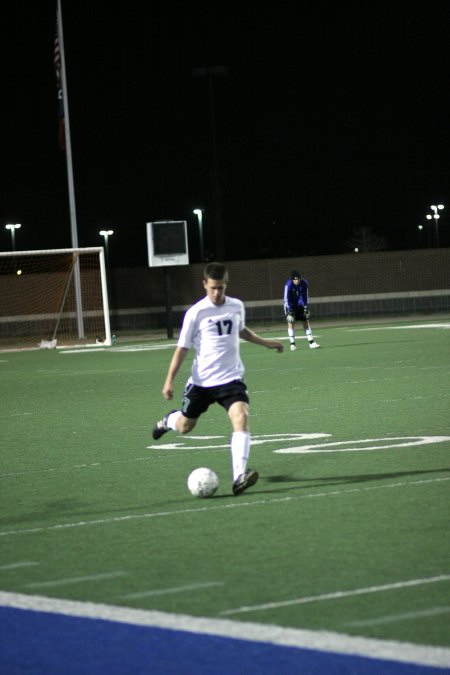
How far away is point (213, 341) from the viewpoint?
1071 cm

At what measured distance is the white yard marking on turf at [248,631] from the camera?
18.3 ft

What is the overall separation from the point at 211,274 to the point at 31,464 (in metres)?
3.62

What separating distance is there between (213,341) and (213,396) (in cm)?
46

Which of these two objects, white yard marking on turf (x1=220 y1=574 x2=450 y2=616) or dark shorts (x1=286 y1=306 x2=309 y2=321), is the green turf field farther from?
dark shorts (x1=286 y1=306 x2=309 y2=321)

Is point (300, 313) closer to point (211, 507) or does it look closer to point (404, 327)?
point (404, 327)

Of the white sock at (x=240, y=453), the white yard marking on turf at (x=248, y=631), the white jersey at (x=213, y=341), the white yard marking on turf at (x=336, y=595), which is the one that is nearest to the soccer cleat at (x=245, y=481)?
the white sock at (x=240, y=453)

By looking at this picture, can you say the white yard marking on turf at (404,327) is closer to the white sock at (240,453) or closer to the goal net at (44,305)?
the goal net at (44,305)

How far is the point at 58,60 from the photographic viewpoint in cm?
4400

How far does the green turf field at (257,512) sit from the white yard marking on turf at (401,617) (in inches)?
0.6

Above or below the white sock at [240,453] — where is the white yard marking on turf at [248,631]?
below

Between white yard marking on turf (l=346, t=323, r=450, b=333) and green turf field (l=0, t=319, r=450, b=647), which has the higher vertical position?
green turf field (l=0, t=319, r=450, b=647)

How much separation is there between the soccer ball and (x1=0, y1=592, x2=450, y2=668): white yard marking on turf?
3.27 metres

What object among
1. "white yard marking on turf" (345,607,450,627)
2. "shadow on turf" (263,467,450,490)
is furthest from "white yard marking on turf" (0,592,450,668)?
"shadow on turf" (263,467,450,490)

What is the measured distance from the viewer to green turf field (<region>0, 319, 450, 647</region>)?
6812 mm
